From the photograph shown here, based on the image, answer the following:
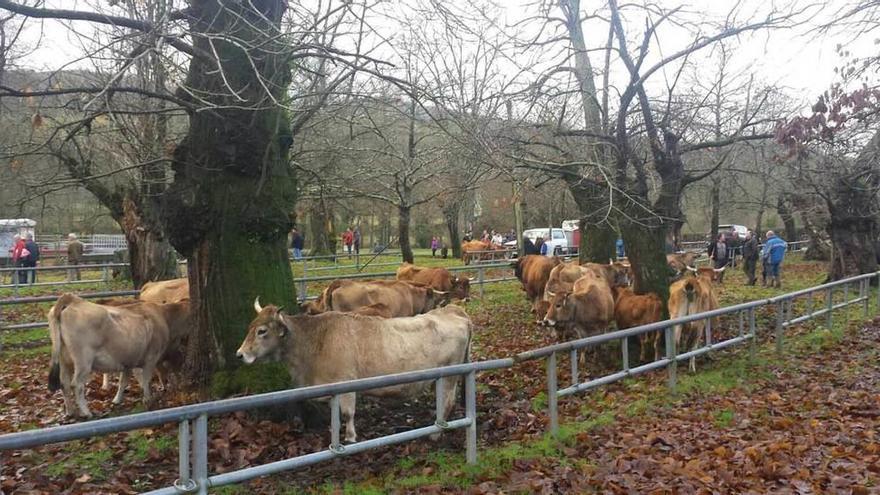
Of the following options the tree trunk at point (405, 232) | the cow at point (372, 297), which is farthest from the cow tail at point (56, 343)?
the tree trunk at point (405, 232)

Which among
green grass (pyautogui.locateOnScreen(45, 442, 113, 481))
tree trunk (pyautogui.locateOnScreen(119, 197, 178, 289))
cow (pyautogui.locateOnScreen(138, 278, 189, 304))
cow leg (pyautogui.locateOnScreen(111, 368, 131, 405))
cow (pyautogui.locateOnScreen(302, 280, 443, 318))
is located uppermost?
tree trunk (pyautogui.locateOnScreen(119, 197, 178, 289))

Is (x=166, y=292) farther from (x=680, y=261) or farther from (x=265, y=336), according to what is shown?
(x=680, y=261)

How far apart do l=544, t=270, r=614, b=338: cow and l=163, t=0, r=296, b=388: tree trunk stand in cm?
564

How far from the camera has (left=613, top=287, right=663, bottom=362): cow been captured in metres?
12.6

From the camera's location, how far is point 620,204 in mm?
12945

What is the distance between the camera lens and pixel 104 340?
9.05 m

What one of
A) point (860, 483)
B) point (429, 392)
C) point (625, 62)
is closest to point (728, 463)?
point (860, 483)

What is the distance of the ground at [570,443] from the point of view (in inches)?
246

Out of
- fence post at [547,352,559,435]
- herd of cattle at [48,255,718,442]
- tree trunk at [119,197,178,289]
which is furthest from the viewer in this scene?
tree trunk at [119,197,178,289]

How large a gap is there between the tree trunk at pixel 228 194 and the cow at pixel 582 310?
18.5 ft

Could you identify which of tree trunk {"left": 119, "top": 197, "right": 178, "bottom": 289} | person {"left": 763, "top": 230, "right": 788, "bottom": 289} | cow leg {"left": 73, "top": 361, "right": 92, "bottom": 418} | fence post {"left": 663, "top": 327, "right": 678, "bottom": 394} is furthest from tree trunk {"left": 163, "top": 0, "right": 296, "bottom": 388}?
person {"left": 763, "top": 230, "right": 788, "bottom": 289}

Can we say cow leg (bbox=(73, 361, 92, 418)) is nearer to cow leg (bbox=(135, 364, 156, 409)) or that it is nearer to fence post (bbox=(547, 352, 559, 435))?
cow leg (bbox=(135, 364, 156, 409))

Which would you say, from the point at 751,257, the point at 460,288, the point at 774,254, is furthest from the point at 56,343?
the point at 751,257

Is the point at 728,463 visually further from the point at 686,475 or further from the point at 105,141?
the point at 105,141
